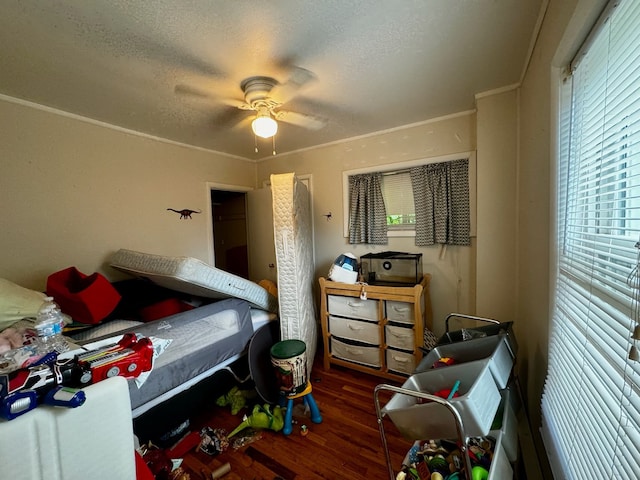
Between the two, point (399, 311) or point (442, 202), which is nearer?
point (399, 311)

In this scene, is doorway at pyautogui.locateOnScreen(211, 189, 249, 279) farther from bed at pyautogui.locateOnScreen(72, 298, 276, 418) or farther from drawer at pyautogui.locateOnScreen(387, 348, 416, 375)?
drawer at pyautogui.locateOnScreen(387, 348, 416, 375)

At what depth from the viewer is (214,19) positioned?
3.77 feet

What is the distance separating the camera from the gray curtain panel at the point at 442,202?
227 centimetres

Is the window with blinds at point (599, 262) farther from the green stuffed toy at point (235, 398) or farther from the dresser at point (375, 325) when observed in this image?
the green stuffed toy at point (235, 398)

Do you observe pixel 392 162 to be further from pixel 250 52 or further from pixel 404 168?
pixel 250 52

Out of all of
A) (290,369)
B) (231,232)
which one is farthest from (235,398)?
(231,232)

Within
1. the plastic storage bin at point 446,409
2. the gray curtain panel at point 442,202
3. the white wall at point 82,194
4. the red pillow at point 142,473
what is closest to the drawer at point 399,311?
the gray curtain panel at point 442,202

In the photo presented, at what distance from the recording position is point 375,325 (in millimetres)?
2219

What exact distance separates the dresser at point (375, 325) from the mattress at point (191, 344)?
2.61ft

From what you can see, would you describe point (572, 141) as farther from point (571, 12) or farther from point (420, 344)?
point (420, 344)

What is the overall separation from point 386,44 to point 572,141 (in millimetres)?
981

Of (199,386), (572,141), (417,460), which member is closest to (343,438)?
(417,460)

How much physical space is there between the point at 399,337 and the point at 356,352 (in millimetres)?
435

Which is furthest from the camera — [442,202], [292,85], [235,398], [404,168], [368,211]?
[368,211]
